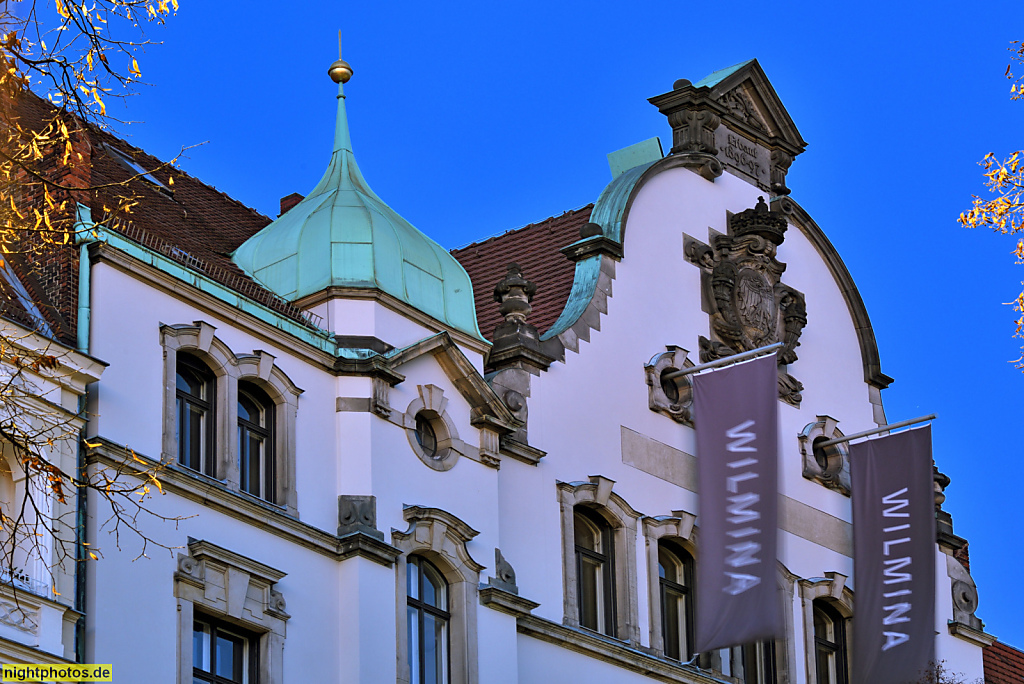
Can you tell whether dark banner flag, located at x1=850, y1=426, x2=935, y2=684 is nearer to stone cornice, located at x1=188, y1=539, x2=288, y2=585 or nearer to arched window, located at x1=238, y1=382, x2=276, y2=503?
arched window, located at x1=238, y1=382, x2=276, y2=503

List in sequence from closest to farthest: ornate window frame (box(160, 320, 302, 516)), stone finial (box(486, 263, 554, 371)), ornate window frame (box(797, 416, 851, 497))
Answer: ornate window frame (box(160, 320, 302, 516)), stone finial (box(486, 263, 554, 371)), ornate window frame (box(797, 416, 851, 497))

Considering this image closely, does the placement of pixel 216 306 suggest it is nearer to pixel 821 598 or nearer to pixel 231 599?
pixel 231 599

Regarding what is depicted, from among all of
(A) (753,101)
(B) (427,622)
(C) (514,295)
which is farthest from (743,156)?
(B) (427,622)

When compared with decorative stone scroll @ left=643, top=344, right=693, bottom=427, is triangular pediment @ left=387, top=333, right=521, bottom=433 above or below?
below

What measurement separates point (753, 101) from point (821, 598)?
885 centimetres

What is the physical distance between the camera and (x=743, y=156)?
37.9m

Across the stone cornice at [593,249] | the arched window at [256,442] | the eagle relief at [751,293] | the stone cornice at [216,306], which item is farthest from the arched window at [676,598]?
the arched window at [256,442]

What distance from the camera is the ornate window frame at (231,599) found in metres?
24.8

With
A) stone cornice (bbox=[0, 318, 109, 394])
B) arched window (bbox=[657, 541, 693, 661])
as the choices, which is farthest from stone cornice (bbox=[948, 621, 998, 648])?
stone cornice (bbox=[0, 318, 109, 394])

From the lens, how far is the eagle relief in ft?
116

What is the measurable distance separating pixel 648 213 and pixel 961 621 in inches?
352

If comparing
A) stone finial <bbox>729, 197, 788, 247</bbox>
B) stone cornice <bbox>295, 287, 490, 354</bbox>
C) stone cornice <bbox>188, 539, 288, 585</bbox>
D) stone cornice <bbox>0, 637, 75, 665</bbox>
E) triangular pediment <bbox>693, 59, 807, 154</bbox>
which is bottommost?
stone cornice <bbox>0, 637, 75, 665</bbox>

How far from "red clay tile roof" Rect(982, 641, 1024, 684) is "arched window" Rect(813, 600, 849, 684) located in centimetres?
533

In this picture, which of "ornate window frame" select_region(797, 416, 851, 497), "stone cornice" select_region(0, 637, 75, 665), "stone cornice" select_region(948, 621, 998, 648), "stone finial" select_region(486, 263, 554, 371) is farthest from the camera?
"stone cornice" select_region(948, 621, 998, 648)
